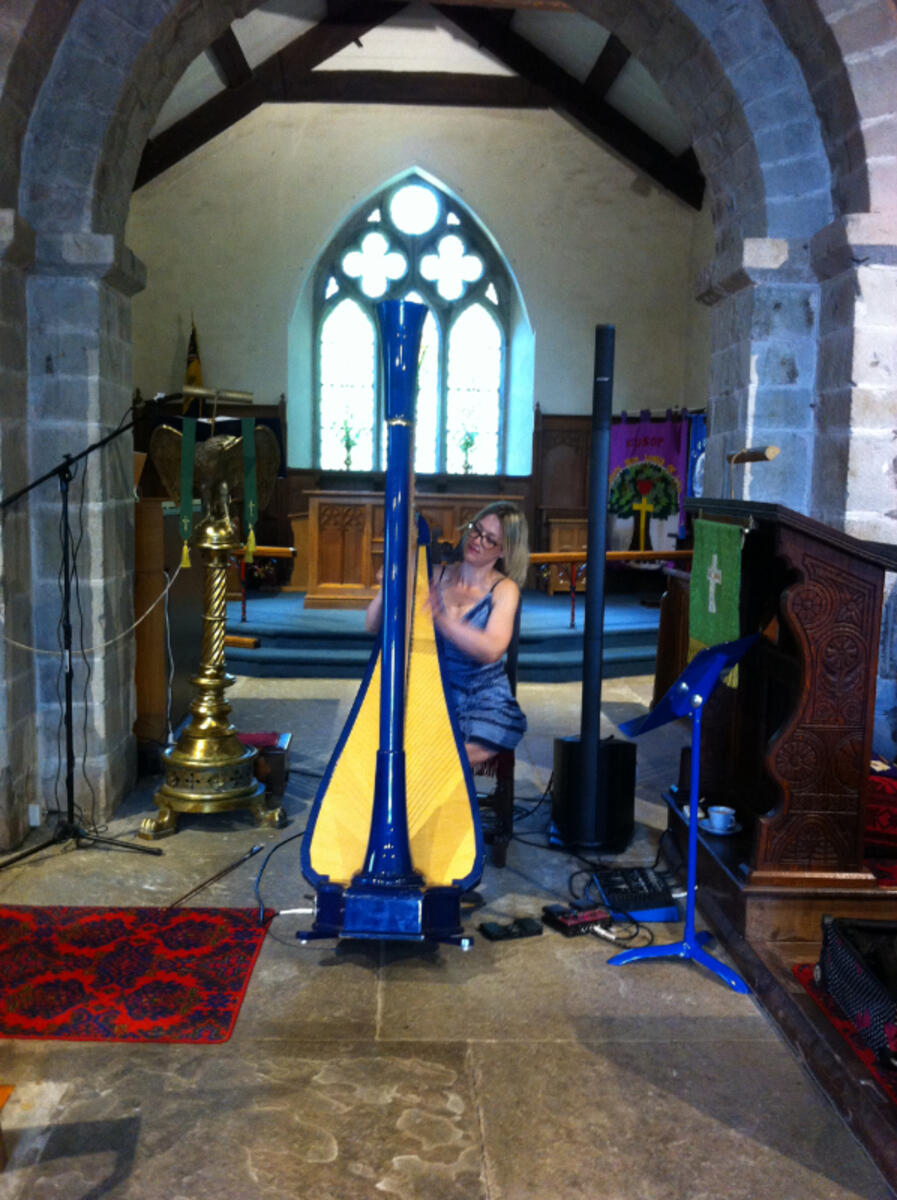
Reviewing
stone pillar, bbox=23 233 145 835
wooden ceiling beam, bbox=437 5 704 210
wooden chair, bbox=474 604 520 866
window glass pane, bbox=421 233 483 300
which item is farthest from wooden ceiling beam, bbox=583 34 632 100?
wooden chair, bbox=474 604 520 866

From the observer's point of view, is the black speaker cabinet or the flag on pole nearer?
the black speaker cabinet

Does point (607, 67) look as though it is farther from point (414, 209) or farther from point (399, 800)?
point (399, 800)

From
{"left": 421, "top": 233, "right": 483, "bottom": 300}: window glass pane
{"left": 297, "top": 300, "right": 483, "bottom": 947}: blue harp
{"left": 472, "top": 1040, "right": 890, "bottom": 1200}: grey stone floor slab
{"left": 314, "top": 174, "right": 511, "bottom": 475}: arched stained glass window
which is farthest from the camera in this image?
{"left": 421, "top": 233, "right": 483, "bottom": 300}: window glass pane

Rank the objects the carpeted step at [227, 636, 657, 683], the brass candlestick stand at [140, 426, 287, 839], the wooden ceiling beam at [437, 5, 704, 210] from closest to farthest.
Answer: the brass candlestick stand at [140, 426, 287, 839]
the carpeted step at [227, 636, 657, 683]
the wooden ceiling beam at [437, 5, 704, 210]

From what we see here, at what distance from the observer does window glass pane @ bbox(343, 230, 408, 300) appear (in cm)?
1186

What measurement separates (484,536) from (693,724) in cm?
107

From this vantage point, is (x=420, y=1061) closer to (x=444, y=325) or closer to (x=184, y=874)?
(x=184, y=874)

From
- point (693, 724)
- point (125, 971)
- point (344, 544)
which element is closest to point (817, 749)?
point (693, 724)

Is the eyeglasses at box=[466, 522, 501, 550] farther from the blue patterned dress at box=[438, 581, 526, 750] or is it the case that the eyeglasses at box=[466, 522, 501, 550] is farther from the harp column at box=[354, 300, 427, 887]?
the harp column at box=[354, 300, 427, 887]

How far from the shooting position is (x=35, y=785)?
4.23 m

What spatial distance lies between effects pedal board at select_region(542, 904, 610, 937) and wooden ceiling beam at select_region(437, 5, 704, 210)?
30.4 ft

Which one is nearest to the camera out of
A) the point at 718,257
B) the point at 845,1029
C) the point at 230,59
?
the point at 845,1029

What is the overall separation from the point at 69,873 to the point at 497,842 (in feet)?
4.96

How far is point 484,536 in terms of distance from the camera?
12.2ft
